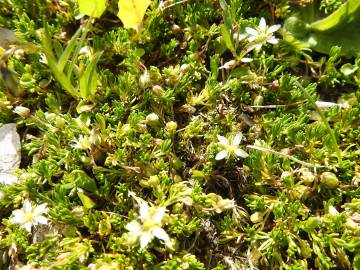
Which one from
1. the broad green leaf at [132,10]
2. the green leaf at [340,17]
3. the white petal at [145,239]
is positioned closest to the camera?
the white petal at [145,239]

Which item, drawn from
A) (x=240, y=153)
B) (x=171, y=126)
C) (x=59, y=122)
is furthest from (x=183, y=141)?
(x=59, y=122)

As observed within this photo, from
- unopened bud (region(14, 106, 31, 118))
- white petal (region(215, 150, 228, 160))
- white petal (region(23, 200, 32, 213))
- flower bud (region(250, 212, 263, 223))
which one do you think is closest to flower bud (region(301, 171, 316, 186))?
flower bud (region(250, 212, 263, 223))

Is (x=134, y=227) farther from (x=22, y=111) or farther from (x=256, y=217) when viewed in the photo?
(x=22, y=111)

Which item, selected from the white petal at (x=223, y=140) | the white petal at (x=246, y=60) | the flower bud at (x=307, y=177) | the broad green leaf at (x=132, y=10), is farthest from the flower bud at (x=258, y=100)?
the broad green leaf at (x=132, y=10)

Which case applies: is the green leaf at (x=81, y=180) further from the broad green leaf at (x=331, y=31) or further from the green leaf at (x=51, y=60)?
the broad green leaf at (x=331, y=31)

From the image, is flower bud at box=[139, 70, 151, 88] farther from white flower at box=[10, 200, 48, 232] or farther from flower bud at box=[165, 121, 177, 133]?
white flower at box=[10, 200, 48, 232]

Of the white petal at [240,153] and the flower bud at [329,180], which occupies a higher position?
the white petal at [240,153]
